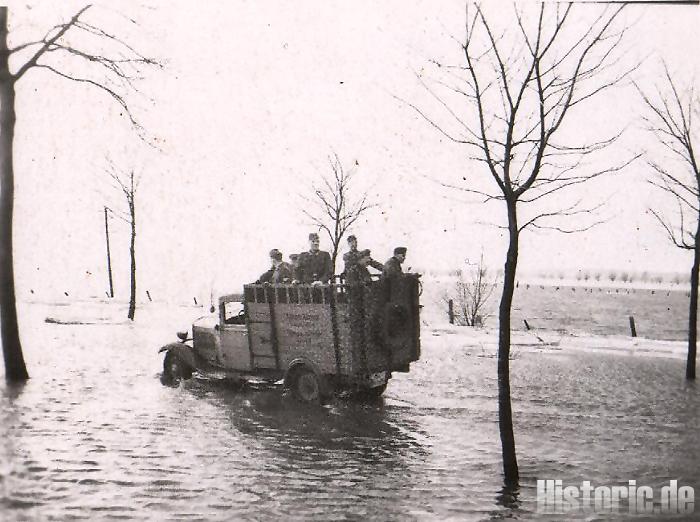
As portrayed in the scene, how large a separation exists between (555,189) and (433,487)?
113 inches

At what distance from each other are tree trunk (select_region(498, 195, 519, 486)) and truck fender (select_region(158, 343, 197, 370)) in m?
5.64

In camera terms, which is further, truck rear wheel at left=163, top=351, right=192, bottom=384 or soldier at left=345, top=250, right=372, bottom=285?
truck rear wheel at left=163, top=351, right=192, bottom=384

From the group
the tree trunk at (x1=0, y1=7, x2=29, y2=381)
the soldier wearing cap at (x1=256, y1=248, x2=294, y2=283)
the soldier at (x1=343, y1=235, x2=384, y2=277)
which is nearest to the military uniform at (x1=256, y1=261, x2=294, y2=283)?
the soldier wearing cap at (x1=256, y1=248, x2=294, y2=283)

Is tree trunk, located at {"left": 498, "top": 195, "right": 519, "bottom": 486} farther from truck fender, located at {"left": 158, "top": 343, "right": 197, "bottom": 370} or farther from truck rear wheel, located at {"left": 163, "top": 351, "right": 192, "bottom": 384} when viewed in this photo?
truck rear wheel, located at {"left": 163, "top": 351, "right": 192, "bottom": 384}

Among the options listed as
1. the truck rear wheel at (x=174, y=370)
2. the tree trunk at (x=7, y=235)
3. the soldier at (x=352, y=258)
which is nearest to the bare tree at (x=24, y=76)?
the tree trunk at (x=7, y=235)

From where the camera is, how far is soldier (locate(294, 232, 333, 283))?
8.56 metres

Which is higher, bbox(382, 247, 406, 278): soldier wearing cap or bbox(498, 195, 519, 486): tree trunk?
bbox(382, 247, 406, 278): soldier wearing cap

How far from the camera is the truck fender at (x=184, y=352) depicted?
9422 mm

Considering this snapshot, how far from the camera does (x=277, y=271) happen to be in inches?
332

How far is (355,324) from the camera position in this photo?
7707 mm

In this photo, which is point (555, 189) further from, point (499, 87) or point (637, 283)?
point (637, 283)

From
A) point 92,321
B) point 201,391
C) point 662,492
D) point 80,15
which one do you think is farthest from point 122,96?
point 92,321

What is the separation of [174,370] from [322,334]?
310 cm

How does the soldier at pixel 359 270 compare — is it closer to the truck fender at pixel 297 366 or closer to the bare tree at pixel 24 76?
the truck fender at pixel 297 366
